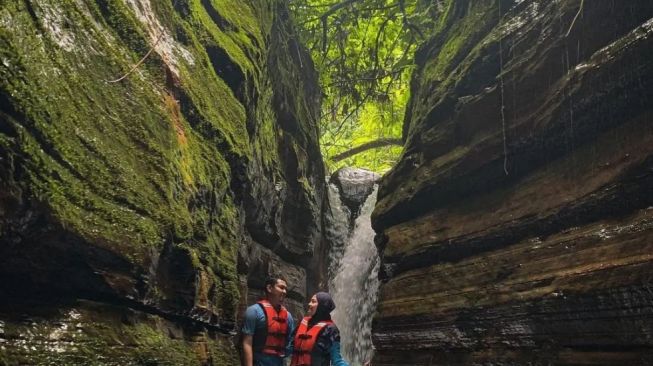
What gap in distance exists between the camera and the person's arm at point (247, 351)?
15.5 ft

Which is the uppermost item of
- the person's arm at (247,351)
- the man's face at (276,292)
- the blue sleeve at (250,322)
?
the man's face at (276,292)

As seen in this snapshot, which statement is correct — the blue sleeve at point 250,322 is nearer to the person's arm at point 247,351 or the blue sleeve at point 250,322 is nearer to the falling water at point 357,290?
the person's arm at point 247,351

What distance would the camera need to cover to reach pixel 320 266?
11.8m

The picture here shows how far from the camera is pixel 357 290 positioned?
38.3 feet

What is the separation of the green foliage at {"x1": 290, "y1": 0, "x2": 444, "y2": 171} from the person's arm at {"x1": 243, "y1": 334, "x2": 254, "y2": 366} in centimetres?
771

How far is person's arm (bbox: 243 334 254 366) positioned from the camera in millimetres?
4711

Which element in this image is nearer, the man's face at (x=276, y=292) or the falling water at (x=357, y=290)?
the man's face at (x=276, y=292)

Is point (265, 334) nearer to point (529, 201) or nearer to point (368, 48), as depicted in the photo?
point (529, 201)

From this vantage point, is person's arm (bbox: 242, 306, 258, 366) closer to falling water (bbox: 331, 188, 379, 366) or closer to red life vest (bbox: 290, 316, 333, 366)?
red life vest (bbox: 290, 316, 333, 366)

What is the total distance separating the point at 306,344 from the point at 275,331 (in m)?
0.34

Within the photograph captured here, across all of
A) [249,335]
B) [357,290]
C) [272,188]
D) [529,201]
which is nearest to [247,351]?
[249,335]

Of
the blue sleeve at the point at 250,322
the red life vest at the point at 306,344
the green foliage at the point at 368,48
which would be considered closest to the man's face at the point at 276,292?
the blue sleeve at the point at 250,322

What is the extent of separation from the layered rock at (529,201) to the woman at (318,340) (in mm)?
2086

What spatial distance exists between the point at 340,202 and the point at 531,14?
27.6 ft
